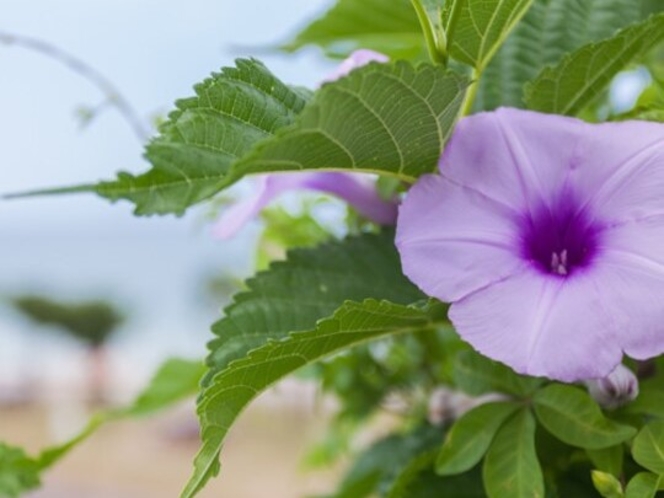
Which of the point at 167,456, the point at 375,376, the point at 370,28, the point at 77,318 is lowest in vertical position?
the point at 167,456

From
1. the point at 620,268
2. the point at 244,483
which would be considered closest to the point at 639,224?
the point at 620,268

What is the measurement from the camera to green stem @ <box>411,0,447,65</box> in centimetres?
29

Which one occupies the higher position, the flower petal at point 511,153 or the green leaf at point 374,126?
the green leaf at point 374,126

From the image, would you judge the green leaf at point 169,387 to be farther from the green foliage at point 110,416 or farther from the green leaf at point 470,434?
the green leaf at point 470,434

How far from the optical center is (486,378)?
0.35 metres

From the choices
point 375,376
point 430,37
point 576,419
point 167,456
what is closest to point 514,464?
point 576,419

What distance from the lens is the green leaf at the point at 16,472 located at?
365 mm

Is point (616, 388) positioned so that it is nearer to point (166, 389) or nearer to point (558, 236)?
point (558, 236)

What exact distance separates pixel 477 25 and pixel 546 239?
6 cm

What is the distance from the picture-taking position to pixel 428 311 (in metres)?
0.30

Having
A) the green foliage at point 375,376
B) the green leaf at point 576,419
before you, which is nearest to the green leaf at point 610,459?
the green leaf at point 576,419

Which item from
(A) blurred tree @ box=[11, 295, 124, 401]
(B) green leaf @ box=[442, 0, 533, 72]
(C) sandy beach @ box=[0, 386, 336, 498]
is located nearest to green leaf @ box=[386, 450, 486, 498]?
(B) green leaf @ box=[442, 0, 533, 72]

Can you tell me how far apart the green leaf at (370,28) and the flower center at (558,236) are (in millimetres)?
158

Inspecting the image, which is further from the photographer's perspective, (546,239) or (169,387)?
(169,387)
